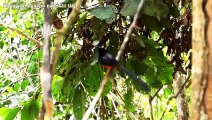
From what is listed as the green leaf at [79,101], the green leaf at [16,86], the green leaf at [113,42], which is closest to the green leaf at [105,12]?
the green leaf at [113,42]

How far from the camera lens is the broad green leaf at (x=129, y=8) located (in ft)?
4.08

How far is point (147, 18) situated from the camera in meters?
1.38

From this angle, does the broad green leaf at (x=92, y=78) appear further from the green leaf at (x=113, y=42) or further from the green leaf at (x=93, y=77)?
the green leaf at (x=113, y=42)

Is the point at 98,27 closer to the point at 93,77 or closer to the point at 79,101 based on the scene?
the point at 93,77

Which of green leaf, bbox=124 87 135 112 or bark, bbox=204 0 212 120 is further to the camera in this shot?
green leaf, bbox=124 87 135 112

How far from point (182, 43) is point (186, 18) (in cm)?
10

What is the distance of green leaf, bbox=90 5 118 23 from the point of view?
125cm

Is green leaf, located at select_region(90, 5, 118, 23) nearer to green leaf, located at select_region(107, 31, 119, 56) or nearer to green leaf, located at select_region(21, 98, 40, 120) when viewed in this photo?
green leaf, located at select_region(107, 31, 119, 56)

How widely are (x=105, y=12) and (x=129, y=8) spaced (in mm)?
80

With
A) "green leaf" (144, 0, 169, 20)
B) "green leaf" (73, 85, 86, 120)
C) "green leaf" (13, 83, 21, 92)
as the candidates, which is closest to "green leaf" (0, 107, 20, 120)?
"green leaf" (73, 85, 86, 120)

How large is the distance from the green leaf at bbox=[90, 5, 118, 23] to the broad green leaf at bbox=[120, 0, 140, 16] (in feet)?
0.11

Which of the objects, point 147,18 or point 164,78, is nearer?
point 147,18

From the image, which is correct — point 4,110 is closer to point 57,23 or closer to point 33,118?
point 33,118

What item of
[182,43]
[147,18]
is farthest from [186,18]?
[147,18]
